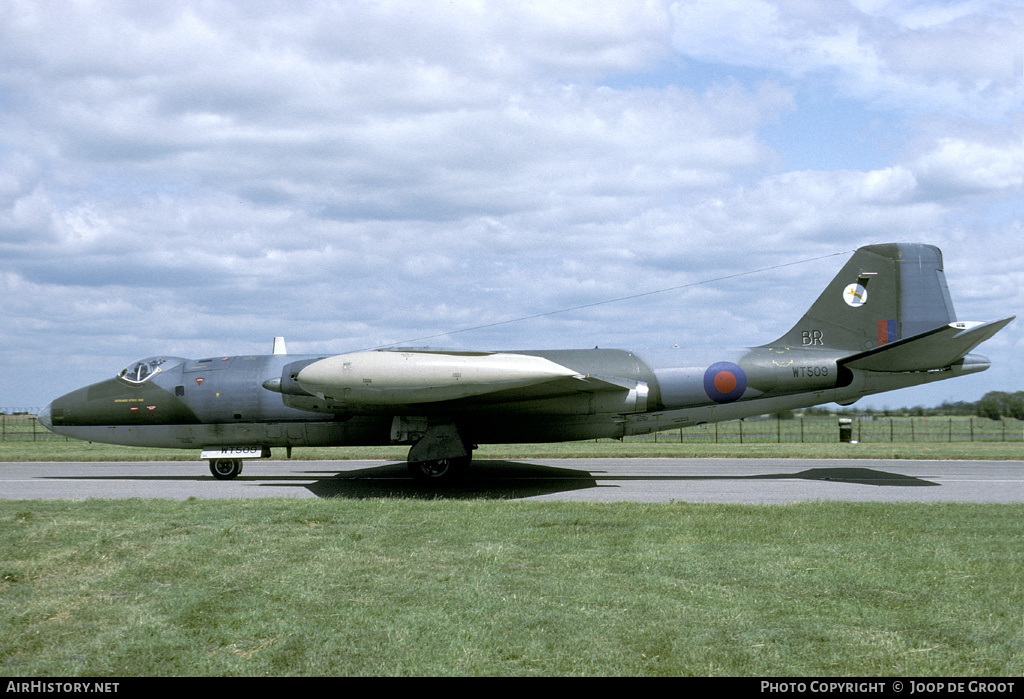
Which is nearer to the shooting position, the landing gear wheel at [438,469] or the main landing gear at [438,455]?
the main landing gear at [438,455]

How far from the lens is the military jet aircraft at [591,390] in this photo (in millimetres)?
16094

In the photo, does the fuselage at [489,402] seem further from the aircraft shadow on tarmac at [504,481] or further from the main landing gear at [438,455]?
the aircraft shadow on tarmac at [504,481]

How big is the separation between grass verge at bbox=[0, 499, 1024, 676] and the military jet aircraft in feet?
17.9

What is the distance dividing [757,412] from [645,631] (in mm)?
12540

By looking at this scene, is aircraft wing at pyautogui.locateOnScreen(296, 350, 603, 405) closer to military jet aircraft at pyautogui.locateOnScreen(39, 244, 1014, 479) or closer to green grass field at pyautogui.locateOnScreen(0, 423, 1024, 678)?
military jet aircraft at pyautogui.locateOnScreen(39, 244, 1014, 479)

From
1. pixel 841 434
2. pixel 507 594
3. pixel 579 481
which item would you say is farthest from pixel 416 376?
pixel 841 434

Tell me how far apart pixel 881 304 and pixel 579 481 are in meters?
8.23

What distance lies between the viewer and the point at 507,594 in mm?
6578

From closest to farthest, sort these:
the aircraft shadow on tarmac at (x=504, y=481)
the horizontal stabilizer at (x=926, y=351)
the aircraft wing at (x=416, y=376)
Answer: the aircraft wing at (x=416, y=376) → the aircraft shadow on tarmac at (x=504, y=481) → the horizontal stabilizer at (x=926, y=351)

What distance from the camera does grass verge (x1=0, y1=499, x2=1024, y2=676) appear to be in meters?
5.05

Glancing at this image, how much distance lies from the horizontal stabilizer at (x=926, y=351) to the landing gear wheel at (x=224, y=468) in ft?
48.7

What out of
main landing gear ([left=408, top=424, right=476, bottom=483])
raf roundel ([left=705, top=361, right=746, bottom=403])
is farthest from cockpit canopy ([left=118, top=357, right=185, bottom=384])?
raf roundel ([left=705, top=361, right=746, bottom=403])

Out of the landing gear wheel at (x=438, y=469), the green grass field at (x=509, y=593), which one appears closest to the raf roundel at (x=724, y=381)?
the green grass field at (x=509, y=593)
